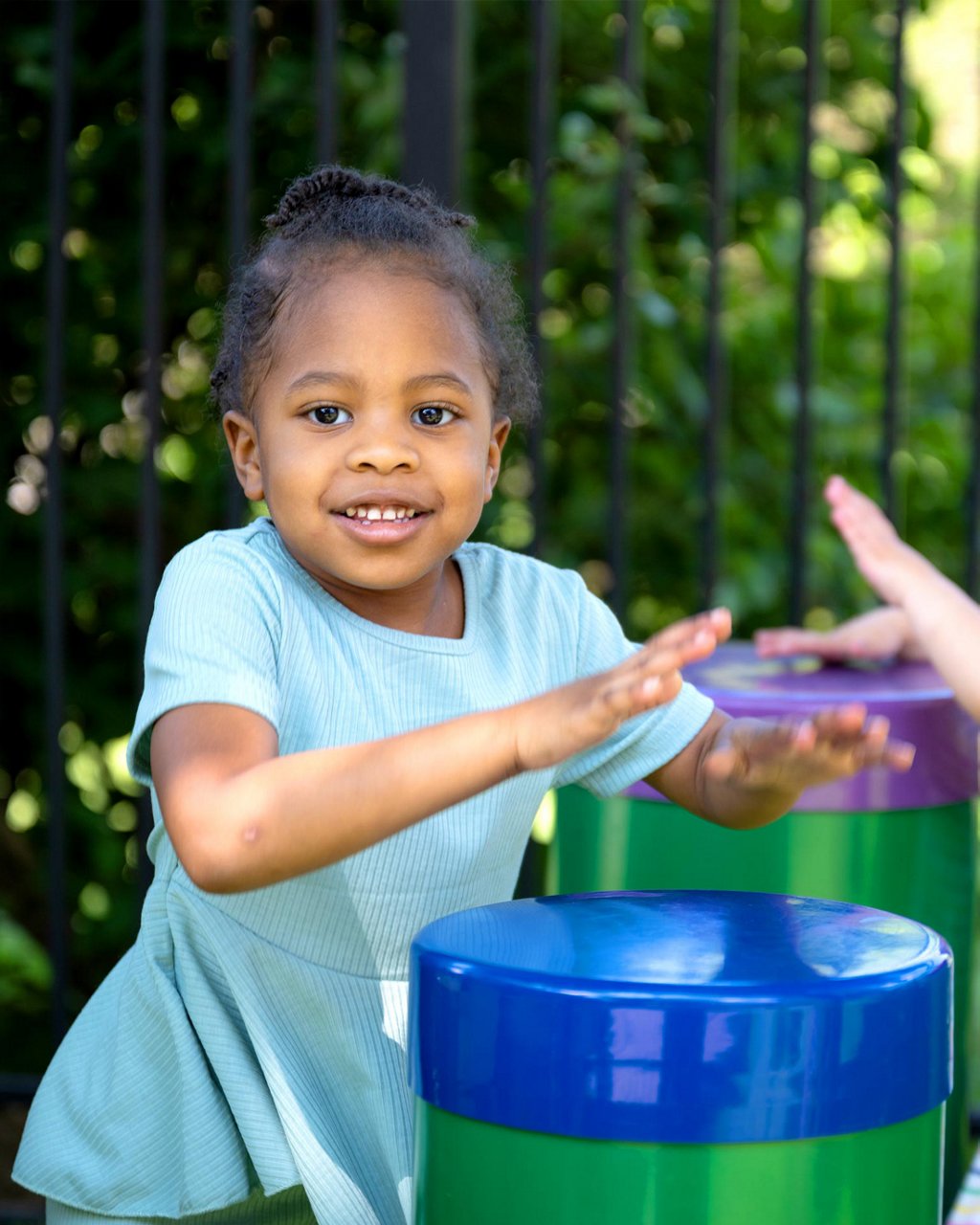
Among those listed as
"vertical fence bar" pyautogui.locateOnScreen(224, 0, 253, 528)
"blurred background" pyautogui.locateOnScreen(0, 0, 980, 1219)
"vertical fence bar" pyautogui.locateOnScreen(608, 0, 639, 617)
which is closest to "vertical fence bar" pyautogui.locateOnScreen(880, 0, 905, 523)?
"blurred background" pyautogui.locateOnScreen(0, 0, 980, 1219)

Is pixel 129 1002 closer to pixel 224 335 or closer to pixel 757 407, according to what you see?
pixel 224 335

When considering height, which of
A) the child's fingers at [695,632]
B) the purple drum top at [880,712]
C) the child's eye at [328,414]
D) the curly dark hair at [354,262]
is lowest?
the purple drum top at [880,712]

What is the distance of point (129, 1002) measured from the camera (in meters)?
1.55

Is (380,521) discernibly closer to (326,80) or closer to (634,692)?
(634,692)

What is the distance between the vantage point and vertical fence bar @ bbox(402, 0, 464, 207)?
2332 mm

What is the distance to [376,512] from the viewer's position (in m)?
1.50

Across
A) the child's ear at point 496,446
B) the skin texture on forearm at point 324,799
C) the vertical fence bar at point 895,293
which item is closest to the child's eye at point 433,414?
the child's ear at point 496,446

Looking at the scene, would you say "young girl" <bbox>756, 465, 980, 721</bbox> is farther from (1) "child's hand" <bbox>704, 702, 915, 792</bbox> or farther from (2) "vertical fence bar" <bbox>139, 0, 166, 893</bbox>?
(2) "vertical fence bar" <bbox>139, 0, 166, 893</bbox>

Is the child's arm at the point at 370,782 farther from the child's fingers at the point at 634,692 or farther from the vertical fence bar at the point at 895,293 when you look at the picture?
the vertical fence bar at the point at 895,293

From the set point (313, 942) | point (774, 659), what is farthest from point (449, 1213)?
point (774, 659)

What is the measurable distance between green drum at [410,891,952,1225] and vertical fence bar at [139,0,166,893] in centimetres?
118

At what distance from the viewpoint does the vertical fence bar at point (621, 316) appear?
7.84 feet

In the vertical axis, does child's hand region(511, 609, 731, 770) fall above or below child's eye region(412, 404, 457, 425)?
below

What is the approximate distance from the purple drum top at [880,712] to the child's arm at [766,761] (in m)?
0.31
